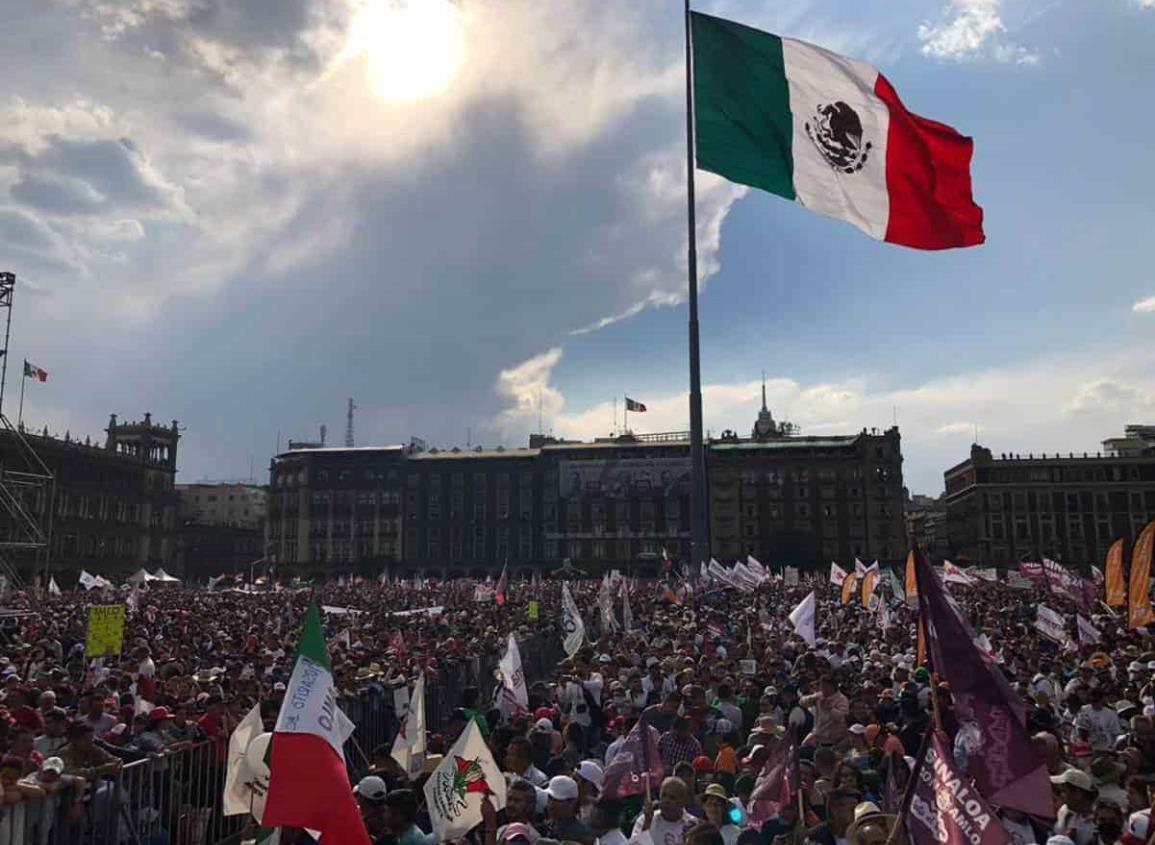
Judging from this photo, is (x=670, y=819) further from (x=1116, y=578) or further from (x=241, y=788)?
(x=1116, y=578)

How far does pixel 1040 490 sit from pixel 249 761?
333 ft

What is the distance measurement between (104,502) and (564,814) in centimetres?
9070

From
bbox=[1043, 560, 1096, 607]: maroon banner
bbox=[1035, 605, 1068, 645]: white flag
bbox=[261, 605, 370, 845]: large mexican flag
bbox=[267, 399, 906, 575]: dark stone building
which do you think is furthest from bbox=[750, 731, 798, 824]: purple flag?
bbox=[267, 399, 906, 575]: dark stone building

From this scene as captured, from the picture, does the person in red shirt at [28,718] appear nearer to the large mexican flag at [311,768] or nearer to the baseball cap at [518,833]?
the large mexican flag at [311,768]

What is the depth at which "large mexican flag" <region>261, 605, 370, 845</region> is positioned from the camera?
471cm

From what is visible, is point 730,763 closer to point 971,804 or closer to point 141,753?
point 971,804

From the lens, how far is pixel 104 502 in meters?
85.9

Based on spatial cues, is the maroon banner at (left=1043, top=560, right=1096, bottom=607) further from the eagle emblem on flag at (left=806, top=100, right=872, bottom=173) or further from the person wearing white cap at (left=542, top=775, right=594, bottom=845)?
the person wearing white cap at (left=542, top=775, right=594, bottom=845)

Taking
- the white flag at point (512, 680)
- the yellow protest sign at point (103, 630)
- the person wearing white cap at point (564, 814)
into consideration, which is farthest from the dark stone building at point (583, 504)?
the person wearing white cap at point (564, 814)

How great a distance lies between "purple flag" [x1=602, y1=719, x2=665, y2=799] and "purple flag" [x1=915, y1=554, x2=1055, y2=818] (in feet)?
7.71

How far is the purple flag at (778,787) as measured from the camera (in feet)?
21.4

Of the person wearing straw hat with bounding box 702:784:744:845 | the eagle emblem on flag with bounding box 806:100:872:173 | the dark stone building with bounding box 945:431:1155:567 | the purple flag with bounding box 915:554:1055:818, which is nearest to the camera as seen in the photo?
the purple flag with bounding box 915:554:1055:818

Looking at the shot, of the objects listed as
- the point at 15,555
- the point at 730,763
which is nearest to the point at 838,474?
the point at 15,555

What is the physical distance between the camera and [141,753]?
8.74 meters
